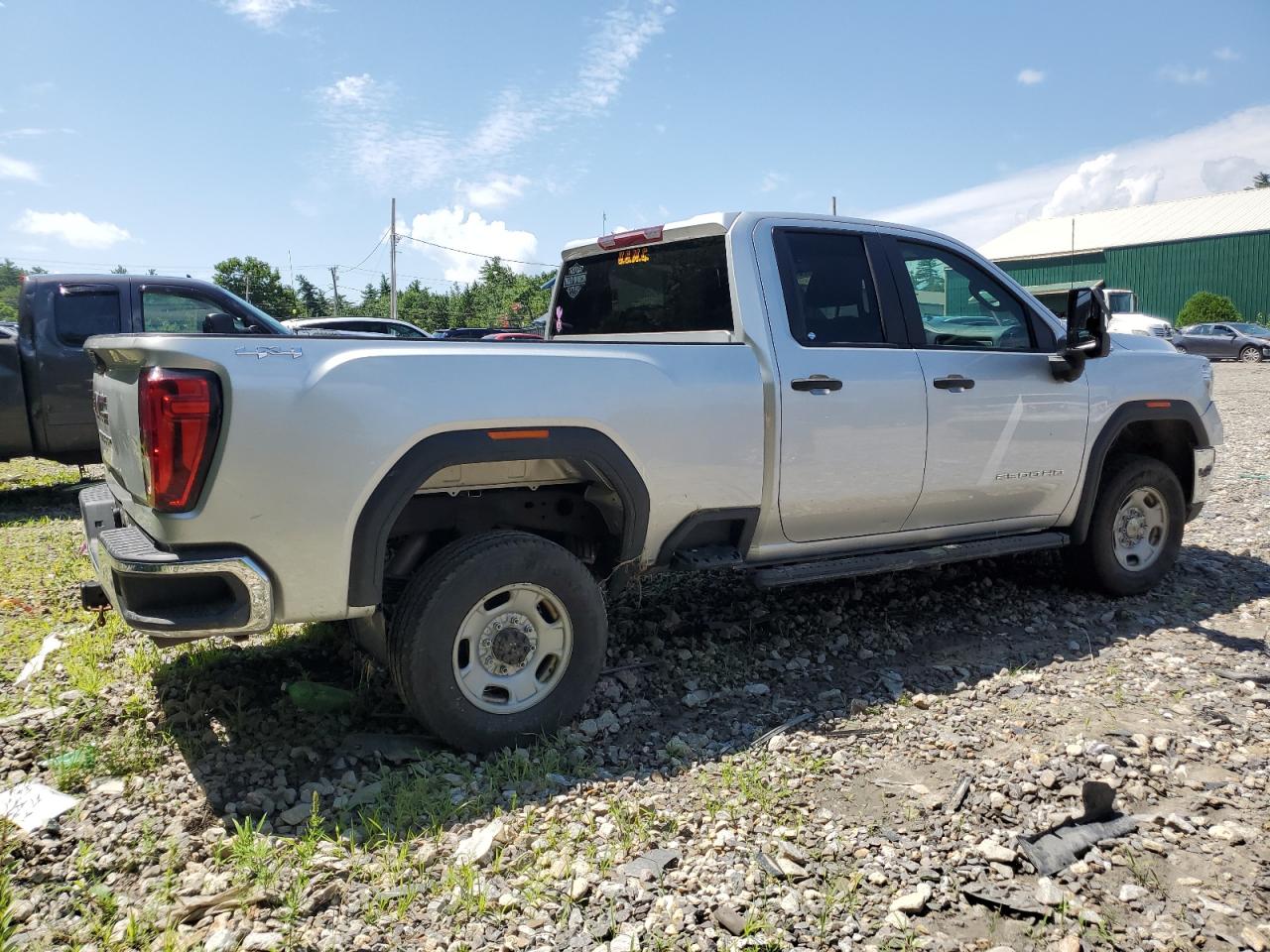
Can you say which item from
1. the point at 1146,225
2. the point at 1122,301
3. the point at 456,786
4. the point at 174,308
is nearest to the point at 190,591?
the point at 456,786

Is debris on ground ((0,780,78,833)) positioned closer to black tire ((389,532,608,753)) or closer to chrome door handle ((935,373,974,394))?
black tire ((389,532,608,753))

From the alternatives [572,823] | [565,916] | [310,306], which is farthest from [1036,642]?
[310,306]

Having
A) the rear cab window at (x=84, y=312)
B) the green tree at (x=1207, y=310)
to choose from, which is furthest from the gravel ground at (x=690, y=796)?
the green tree at (x=1207, y=310)

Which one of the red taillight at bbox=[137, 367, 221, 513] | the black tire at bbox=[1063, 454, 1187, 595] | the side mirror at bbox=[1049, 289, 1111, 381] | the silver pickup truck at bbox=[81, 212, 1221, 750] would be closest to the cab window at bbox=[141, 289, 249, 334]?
the silver pickup truck at bbox=[81, 212, 1221, 750]

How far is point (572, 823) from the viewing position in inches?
117

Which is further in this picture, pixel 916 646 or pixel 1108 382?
pixel 1108 382

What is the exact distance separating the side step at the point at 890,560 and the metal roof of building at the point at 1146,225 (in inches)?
1601

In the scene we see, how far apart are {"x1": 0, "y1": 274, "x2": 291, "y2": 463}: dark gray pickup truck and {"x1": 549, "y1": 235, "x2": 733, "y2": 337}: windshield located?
3.52m

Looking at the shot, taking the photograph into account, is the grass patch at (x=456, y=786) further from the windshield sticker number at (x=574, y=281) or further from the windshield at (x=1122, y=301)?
the windshield at (x=1122, y=301)

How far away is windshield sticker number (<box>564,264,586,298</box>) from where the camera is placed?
5043 millimetres

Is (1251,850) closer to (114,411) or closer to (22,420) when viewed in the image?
(114,411)

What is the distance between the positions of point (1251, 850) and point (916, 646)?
77.7 inches

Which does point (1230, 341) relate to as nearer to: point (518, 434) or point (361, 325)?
point (361, 325)

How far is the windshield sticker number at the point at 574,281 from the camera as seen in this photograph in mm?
5043
